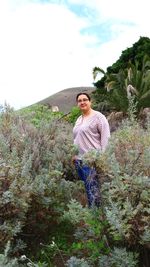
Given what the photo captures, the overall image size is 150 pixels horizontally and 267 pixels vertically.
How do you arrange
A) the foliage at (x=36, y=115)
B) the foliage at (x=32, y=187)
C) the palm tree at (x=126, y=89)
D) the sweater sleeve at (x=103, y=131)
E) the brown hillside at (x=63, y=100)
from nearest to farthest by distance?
the foliage at (x=32, y=187) → the sweater sleeve at (x=103, y=131) → the foliage at (x=36, y=115) → the palm tree at (x=126, y=89) → the brown hillside at (x=63, y=100)

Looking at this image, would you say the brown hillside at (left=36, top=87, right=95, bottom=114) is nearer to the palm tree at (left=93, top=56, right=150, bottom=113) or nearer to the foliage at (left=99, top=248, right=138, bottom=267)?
the palm tree at (left=93, top=56, right=150, bottom=113)

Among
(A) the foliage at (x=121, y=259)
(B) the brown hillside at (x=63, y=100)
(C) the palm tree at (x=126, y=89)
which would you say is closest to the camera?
(A) the foliage at (x=121, y=259)

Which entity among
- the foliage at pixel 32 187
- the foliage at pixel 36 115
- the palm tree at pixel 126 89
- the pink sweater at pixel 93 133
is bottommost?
the foliage at pixel 32 187

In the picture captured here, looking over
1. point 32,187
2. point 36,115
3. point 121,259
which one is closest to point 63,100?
point 36,115

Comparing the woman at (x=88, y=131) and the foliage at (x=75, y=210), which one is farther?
the woman at (x=88, y=131)

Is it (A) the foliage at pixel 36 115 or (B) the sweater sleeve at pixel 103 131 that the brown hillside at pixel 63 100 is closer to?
(A) the foliage at pixel 36 115

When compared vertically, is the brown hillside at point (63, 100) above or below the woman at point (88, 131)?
above

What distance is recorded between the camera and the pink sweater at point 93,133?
6.33 metres

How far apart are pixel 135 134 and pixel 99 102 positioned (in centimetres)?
1683

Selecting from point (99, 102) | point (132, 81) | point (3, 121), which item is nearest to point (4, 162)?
point (3, 121)

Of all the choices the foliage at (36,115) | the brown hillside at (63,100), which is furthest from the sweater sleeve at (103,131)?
the brown hillside at (63,100)

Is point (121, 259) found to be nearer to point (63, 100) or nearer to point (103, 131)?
point (103, 131)

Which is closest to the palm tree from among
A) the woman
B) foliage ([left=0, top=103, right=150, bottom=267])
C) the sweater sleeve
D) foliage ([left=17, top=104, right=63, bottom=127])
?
foliage ([left=17, top=104, right=63, bottom=127])

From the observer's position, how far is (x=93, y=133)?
6410 mm
